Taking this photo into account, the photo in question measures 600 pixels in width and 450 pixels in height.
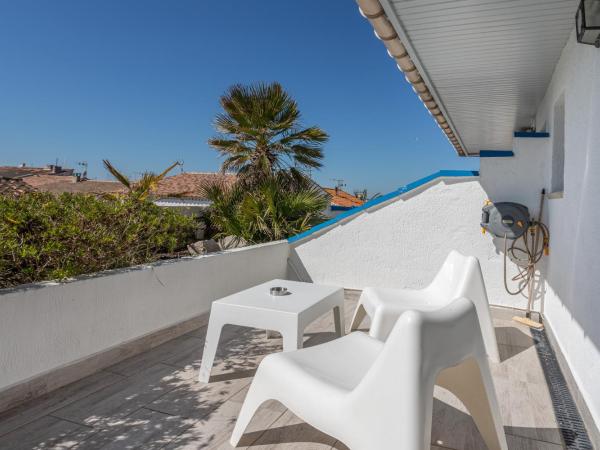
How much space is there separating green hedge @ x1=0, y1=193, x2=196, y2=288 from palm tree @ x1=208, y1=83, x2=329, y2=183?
4.08 metres

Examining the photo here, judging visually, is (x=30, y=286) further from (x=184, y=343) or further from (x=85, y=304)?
(x=184, y=343)

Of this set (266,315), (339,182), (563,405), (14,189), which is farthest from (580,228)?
(339,182)

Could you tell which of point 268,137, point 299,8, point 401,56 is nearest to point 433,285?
point 401,56

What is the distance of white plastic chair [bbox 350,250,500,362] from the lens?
2895 millimetres

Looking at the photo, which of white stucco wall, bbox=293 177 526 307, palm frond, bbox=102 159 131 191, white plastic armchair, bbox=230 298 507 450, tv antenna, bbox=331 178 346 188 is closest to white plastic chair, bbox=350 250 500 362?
white plastic armchair, bbox=230 298 507 450

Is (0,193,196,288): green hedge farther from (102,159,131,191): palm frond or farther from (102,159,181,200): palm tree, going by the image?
(102,159,131,191): palm frond

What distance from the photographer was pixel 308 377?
1725 mm

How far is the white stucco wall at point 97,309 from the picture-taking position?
2.35 meters

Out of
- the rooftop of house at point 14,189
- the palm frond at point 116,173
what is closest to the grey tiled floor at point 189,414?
the rooftop of house at point 14,189

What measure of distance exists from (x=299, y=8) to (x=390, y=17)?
16.0m

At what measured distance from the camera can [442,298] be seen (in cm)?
343

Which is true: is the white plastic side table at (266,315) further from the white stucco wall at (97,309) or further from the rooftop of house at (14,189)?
the rooftop of house at (14,189)

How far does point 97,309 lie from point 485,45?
368 centimetres

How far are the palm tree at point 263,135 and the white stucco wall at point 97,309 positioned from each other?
4.06 m
